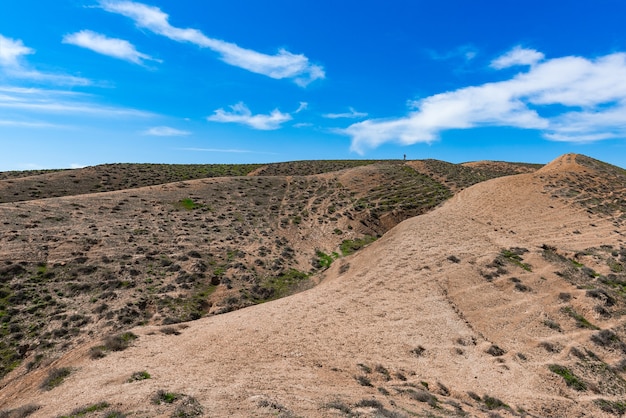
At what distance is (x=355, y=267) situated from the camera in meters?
32.1

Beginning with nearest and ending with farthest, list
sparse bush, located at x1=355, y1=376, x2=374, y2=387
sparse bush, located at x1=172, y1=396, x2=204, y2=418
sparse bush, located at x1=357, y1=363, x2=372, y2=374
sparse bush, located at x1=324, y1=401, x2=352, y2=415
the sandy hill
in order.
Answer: sparse bush, located at x1=172, y1=396, x2=204, y2=418, sparse bush, located at x1=324, y1=401, x2=352, y2=415, the sandy hill, sparse bush, located at x1=355, y1=376, x2=374, y2=387, sparse bush, located at x1=357, y1=363, x2=372, y2=374

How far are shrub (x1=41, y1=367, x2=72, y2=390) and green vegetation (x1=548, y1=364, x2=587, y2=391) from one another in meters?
22.5

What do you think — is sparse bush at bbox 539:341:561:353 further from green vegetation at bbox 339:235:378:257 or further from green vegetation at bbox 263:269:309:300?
green vegetation at bbox 339:235:378:257

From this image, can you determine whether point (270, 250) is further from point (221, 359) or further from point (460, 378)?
point (460, 378)

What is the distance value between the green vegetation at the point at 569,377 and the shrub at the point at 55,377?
22475 mm

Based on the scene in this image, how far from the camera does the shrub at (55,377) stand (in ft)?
46.1

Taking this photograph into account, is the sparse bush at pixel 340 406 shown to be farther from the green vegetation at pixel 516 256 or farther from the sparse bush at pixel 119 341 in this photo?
the green vegetation at pixel 516 256

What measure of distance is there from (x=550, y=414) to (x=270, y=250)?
27753mm

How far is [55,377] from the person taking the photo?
14562mm

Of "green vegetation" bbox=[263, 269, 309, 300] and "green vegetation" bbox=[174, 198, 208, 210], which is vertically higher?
"green vegetation" bbox=[174, 198, 208, 210]

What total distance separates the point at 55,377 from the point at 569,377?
23.3 metres

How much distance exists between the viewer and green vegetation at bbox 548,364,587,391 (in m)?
15.6

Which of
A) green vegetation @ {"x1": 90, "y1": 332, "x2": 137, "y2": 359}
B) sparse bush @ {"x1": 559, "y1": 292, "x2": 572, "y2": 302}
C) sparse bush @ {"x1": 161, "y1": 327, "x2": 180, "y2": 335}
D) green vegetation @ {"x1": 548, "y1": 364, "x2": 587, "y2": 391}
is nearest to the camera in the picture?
green vegetation @ {"x1": 548, "y1": 364, "x2": 587, "y2": 391}

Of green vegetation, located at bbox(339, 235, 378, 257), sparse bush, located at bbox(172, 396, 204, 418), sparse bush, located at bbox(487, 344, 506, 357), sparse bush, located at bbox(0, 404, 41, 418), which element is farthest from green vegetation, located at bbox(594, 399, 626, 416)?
green vegetation, located at bbox(339, 235, 378, 257)
